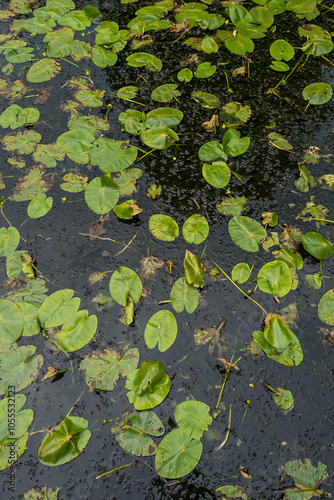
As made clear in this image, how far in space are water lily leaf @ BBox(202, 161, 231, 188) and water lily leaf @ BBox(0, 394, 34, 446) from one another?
1.50 m

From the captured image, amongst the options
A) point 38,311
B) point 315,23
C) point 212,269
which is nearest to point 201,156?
point 212,269

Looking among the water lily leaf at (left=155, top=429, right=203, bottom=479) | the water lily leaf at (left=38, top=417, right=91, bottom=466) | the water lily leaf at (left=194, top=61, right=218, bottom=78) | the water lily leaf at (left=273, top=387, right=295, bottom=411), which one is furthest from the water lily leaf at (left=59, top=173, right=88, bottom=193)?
the water lily leaf at (left=273, top=387, right=295, bottom=411)

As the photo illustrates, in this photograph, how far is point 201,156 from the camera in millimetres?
2084

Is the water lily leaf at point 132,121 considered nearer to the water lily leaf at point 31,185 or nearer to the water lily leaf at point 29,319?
the water lily leaf at point 31,185

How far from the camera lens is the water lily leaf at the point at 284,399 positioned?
150cm

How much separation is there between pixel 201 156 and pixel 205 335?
109 centimetres

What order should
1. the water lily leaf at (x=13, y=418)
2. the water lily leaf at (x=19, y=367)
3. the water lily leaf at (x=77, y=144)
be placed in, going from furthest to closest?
the water lily leaf at (x=77, y=144)
the water lily leaf at (x=19, y=367)
the water lily leaf at (x=13, y=418)

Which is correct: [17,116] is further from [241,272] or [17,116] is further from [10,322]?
[241,272]

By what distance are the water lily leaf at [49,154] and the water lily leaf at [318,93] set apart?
1.71m

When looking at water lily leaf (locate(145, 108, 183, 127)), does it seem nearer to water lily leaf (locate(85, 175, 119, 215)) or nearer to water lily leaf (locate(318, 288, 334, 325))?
water lily leaf (locate(85, 175, 119, 215))

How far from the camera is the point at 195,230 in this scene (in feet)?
6.12

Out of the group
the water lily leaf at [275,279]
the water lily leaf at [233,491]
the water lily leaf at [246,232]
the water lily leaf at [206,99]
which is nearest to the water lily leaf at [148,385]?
the water lily leaf at [233,491]

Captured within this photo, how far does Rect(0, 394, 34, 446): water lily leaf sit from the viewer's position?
1.45 m

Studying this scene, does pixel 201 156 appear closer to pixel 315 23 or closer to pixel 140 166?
pixel 140 166
